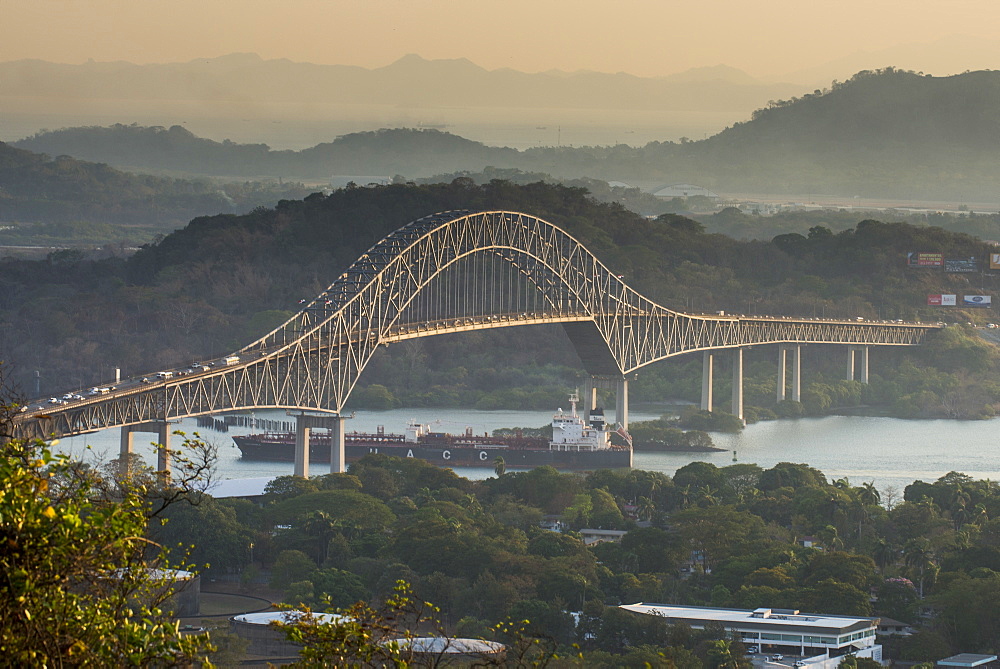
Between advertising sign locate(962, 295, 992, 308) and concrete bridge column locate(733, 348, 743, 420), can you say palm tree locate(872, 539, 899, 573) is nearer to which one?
concrete bridge column locate(733, 348, 743, 420)

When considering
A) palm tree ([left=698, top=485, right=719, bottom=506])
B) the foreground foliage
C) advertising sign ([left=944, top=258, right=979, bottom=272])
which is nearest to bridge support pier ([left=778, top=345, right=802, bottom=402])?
advertising sign ([left=944, top=258, right=979, bottom=272])

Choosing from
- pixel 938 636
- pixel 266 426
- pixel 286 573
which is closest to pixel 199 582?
pixel 286 573

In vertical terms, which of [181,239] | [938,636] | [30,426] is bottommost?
[938,636]

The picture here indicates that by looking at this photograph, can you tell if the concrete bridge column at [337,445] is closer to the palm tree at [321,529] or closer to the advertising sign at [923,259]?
the palm tree at [321,529]

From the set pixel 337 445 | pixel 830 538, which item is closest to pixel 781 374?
pixel 337 445

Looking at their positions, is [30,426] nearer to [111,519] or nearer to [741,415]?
[111,519]

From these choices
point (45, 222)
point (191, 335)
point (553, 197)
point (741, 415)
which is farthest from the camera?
point (45, 222)

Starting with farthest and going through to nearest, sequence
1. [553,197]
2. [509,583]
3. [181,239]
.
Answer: [553,197]
[181,239]
[509,583]
